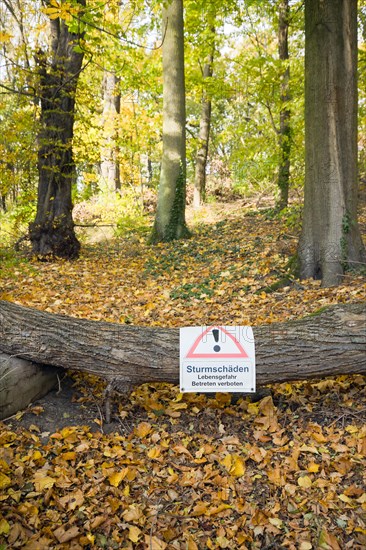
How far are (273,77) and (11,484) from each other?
11.5 metres

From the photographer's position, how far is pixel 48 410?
3559mm

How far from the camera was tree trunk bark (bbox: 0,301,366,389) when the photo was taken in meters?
3.49

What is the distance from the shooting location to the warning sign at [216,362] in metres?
3.47

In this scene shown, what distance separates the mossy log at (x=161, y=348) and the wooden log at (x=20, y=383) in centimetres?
5

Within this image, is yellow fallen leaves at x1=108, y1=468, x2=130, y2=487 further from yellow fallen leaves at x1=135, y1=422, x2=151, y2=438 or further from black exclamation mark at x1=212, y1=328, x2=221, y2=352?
black exclamation mark at x1=212, y1=328, x2=221, y2=352

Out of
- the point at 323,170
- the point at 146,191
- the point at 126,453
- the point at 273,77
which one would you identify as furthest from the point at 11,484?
the point at 146,191

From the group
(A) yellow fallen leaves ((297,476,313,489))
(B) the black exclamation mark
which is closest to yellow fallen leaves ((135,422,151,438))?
(B) the black exclamation mark

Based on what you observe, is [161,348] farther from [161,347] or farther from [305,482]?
[305,482]

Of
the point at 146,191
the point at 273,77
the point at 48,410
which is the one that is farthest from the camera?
the point at 146,191

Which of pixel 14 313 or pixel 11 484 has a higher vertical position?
pixel 14 313

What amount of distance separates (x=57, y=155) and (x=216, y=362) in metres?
7.65

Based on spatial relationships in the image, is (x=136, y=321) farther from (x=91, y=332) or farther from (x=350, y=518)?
(x=350, y=518)

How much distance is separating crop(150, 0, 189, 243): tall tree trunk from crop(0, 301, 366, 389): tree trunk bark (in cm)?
703

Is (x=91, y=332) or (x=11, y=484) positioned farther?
(x=91, y=332)
